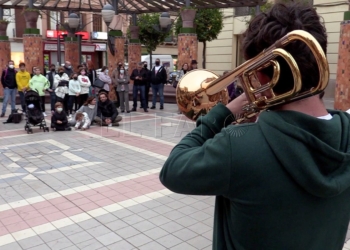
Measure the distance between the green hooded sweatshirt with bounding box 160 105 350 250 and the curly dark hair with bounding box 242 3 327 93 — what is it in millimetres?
123

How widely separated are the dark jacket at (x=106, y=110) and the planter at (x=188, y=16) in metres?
4.32

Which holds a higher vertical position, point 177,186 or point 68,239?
point 177,186

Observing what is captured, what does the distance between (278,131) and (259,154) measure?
92 mm

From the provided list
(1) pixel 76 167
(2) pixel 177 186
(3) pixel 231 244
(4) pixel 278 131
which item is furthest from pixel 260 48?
(1) pixel 76 167

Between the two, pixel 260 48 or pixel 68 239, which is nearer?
pixel 260 48

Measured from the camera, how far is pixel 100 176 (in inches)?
236

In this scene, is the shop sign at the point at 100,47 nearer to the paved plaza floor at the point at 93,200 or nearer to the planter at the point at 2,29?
the planter at the point at 2,29

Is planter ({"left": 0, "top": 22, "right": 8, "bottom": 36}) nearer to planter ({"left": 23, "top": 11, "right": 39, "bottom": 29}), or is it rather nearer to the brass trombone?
planter ({"left": 23, "top": 11, "right": 39, "bottom": 29})

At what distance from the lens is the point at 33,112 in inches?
387

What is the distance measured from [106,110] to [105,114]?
121 mm

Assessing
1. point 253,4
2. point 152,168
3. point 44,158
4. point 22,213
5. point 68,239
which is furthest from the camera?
point 253,4

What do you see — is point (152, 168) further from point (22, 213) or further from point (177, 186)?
point (177, 186)

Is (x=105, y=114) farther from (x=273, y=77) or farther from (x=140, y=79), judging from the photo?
(x=273, y=77)

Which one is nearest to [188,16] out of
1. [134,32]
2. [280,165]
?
[134,32]
